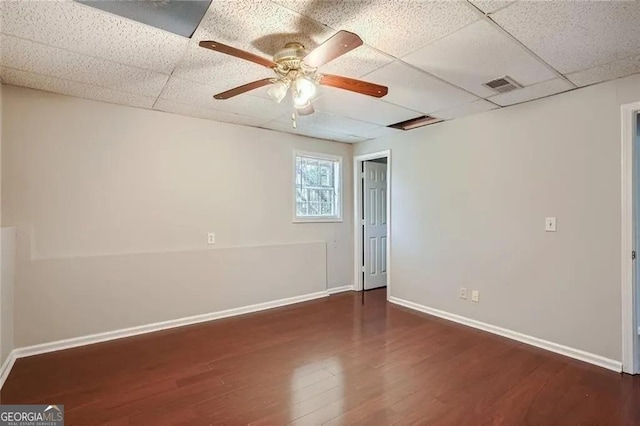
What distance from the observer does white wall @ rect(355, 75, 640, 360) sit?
2678 millimetres

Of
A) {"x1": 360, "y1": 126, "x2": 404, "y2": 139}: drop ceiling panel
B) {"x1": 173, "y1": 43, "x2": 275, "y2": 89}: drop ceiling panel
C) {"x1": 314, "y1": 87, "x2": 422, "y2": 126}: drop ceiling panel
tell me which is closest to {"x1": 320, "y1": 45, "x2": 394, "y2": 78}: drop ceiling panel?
{"x1": 314, "y1": 87, "x2": 422, "y2": 126}: drop ceiling panel

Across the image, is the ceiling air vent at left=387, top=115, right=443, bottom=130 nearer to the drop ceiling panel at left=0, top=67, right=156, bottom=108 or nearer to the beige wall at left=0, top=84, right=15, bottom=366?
the drop ceiling panel at left=0, top=67, right=156, bottom=108

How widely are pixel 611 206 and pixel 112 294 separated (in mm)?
4532

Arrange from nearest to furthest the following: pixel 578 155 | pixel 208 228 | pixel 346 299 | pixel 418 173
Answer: pixel 578 155
pixel 208 228
pixel 418 173
pixel 346 299

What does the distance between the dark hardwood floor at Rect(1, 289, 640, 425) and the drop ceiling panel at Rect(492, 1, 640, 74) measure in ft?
7.64

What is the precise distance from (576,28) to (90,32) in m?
2.88

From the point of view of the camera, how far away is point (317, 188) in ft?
16.0

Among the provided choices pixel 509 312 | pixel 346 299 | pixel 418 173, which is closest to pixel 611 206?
pixel 509 312

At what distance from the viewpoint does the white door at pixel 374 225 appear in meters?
5.23

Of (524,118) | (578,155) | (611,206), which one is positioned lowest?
(611,206)

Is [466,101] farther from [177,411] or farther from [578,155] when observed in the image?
[177,411]

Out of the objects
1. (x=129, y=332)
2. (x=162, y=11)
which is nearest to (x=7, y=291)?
(x=129, y=332)

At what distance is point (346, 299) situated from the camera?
15.4 feet

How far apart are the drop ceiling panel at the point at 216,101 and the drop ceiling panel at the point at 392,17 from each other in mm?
1403
